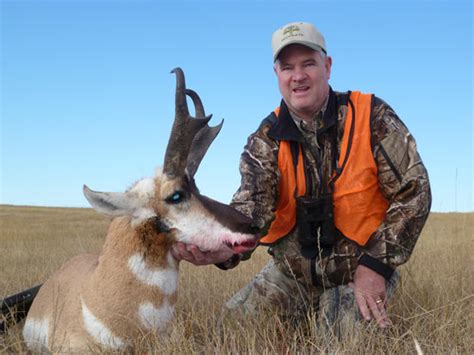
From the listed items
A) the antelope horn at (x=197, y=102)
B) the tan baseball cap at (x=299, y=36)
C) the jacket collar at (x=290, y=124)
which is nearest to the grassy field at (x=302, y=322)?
the jacket collar at (x=290, y=124)

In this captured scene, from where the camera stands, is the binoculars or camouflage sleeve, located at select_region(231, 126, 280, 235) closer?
the binoculars

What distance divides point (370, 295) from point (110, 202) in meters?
2.20

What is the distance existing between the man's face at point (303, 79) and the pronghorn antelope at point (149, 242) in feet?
4.09

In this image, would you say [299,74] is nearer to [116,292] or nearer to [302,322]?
[302,322]

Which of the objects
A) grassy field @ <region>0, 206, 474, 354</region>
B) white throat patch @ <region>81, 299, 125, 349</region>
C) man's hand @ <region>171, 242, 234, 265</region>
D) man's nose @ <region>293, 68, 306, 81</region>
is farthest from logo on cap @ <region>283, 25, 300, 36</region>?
white throat patch @ <region>81, 299, 125, 349</region>

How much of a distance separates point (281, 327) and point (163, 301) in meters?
1.14

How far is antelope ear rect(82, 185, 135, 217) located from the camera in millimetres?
3857

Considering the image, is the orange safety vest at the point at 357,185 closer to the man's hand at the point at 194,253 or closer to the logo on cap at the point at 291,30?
the logo on cap at the point at 291,30

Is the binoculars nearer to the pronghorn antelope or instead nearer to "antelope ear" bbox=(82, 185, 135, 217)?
the pronghorn antelope

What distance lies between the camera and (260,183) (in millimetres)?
5137

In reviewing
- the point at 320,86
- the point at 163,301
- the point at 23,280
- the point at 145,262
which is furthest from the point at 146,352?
the point at 23,280

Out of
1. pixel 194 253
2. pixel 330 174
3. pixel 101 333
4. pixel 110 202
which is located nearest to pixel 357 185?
pixel 330 174

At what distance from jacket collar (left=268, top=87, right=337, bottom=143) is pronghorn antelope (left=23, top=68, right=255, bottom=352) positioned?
46.1 inches

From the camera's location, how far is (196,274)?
8.24 metres
